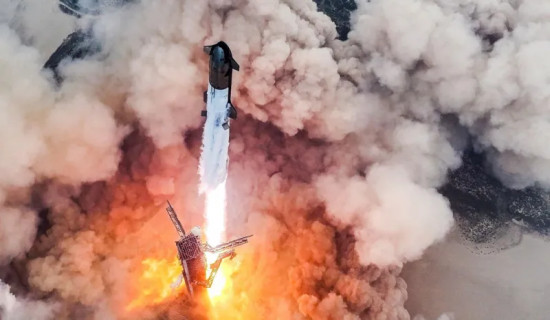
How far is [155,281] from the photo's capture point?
22531 millimetres

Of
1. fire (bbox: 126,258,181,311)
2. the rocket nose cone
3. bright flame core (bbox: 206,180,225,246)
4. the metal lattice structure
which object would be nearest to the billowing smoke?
fire (bbox: 126,258,181,311)

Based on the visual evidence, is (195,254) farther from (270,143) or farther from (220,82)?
(270,143)

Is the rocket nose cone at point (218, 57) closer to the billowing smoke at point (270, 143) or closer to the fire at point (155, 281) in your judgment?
the billowing smoke at point (270, 143)

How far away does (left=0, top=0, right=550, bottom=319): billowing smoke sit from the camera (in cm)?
2178

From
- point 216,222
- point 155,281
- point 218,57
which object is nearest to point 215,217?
point 216,222

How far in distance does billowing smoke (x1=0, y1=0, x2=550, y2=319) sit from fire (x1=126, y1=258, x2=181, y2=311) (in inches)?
9.8

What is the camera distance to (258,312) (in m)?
21.7

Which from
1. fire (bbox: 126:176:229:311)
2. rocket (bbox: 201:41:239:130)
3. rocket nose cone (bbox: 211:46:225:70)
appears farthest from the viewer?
fire (bbox: 126:176:229:311)

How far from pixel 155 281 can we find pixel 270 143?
340 inches

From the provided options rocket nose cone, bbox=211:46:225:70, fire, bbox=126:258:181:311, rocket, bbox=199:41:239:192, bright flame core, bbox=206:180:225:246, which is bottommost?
fire, bbox=126:258:181:311

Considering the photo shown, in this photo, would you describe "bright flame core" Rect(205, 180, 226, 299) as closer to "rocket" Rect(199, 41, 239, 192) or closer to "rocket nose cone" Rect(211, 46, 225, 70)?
"rocket" Rect(199, 41, 239, 192)

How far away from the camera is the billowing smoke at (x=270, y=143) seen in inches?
858

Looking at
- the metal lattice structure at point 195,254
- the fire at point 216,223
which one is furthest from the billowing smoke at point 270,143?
the metal lattice structure at point 195,254

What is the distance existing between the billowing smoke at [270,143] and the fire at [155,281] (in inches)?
9.8
